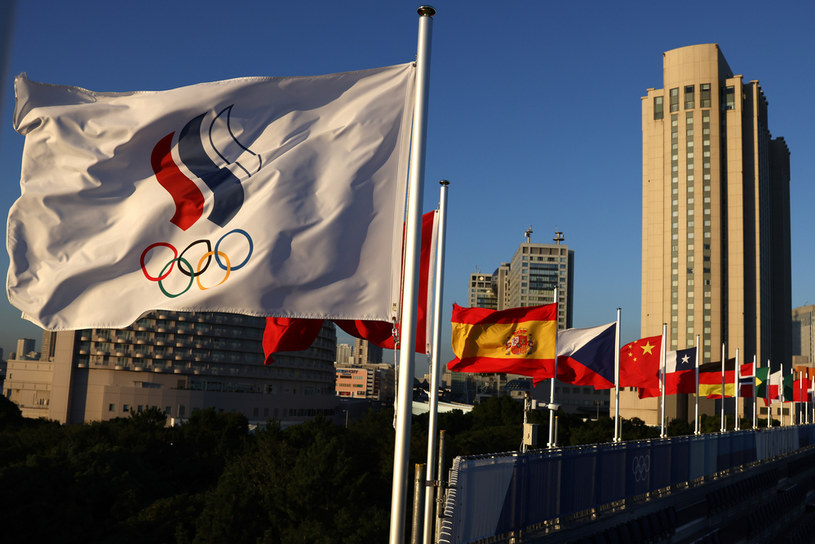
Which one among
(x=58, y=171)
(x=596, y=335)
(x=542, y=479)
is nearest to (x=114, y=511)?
(x=596, y=335)

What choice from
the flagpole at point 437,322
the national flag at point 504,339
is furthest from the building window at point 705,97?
the flagpole at point 437,322

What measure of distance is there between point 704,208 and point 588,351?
124m

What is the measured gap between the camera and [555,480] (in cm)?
1427

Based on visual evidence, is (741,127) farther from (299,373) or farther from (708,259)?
(299,373)

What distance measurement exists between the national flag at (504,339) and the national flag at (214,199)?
1166 cm

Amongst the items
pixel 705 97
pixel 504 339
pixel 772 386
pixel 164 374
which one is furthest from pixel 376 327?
pixel 164 374

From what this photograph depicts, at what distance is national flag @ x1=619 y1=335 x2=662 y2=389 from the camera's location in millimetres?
35719

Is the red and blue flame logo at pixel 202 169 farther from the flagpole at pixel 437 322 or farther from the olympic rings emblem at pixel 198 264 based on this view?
the flagpole at pixel 437 322

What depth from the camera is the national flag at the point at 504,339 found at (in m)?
19.6

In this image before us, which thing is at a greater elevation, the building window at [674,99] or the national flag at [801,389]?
the building window at [674,99]

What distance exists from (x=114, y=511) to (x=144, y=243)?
50414 millimetres

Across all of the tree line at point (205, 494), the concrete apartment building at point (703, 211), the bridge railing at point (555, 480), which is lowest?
the tree line at point (205, 494)

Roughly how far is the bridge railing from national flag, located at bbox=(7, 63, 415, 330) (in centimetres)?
402

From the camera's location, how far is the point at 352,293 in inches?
306
